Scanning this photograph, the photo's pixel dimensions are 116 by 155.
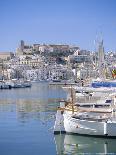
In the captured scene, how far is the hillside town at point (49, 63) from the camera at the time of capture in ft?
359

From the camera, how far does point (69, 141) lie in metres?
18.7

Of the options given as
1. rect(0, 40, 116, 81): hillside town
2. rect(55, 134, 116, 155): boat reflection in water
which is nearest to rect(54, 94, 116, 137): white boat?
rect(55, 134, 116, 155): boat reflection in water

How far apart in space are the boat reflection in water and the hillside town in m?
55.0

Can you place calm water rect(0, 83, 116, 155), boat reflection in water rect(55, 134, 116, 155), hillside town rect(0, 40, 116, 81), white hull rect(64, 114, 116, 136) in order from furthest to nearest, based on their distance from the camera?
hillside town rect(0, 40, 116, 81), white hull rect(64, 114, 116, 136), calm water rect(0, 83, 116, 155), boat reflection in water rect(55, 134, 116, 155)

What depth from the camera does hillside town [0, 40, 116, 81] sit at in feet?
359

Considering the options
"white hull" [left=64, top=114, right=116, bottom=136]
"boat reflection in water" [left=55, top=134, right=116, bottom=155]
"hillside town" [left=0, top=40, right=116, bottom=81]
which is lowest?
"boat reflection in water" [left=55, top=134, right=116, bottom=155]

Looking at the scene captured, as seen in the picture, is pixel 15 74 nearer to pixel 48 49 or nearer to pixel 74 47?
pixel 48 49

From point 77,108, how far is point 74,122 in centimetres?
154

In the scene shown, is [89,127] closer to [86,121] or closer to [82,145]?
[86,121]

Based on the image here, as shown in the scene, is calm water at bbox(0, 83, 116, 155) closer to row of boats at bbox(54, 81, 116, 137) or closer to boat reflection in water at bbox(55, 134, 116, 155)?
boat reflection in water at bbox(55, 134, 116, 155)

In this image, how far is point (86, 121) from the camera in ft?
62.1

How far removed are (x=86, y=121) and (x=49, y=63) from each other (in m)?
126

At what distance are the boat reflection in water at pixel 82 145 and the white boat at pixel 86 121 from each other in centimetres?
28

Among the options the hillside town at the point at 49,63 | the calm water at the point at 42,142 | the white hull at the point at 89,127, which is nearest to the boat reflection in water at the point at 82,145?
the calm water at the point at 42,142
